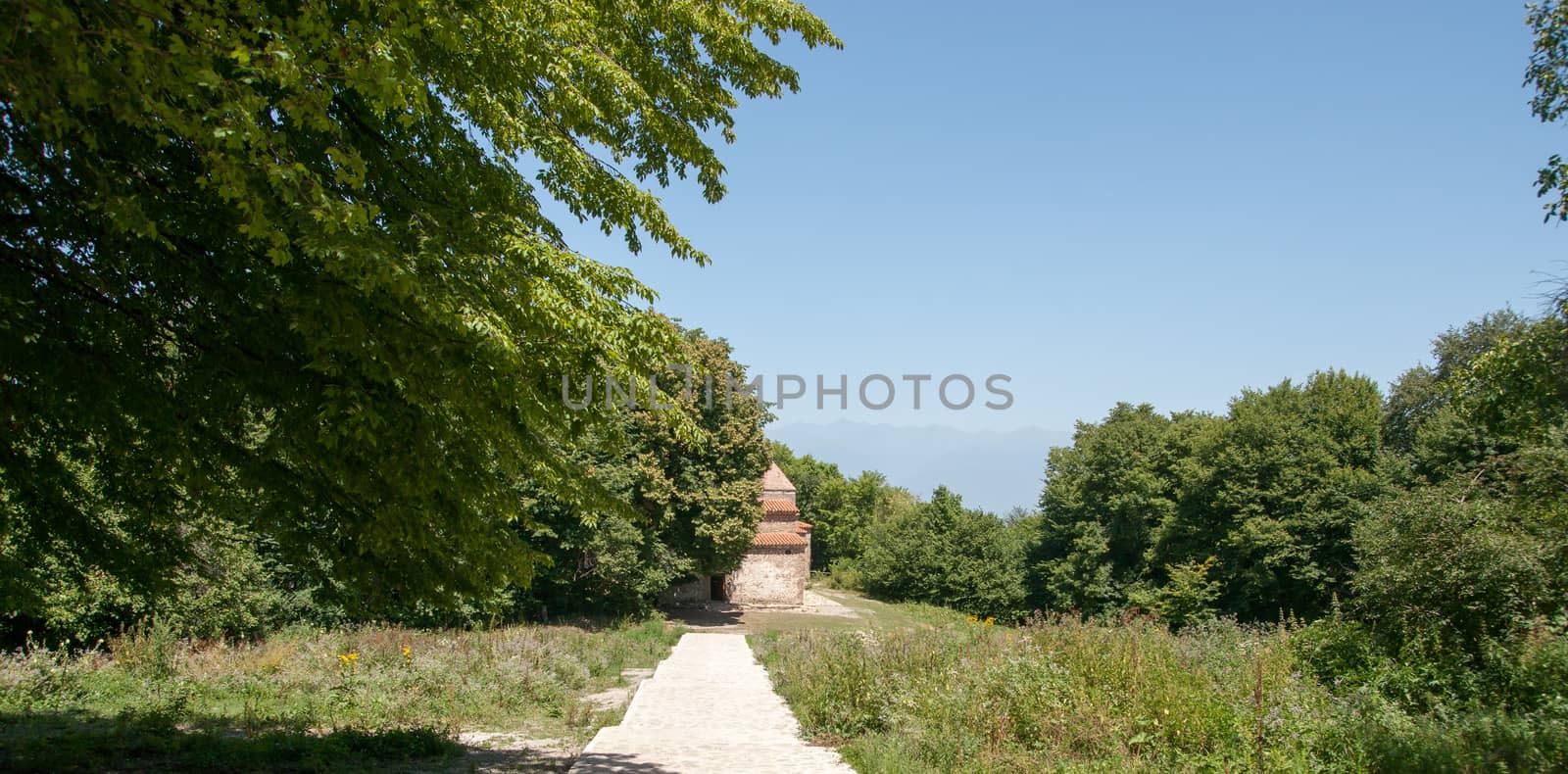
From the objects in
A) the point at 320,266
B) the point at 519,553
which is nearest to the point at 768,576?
the point at 519,553

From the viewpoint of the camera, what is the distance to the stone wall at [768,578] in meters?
43.4

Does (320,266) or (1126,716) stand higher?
(320,266)

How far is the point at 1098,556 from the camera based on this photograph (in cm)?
4194

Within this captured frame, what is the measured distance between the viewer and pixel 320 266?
4.92m

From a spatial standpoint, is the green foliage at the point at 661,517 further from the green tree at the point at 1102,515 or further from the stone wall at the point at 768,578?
the green tree at the point at 1102,515

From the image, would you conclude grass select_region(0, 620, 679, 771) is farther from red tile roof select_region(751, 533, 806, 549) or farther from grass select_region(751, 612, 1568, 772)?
red tile roof select_region(751, 533, 806, 549)

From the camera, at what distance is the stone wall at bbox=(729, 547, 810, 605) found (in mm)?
43375

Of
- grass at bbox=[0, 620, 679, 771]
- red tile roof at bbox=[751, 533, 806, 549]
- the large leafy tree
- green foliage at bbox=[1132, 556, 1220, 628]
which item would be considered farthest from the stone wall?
the large leafy tree

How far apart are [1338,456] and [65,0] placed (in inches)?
1627

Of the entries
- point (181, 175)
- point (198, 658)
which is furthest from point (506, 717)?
point (181, 175)

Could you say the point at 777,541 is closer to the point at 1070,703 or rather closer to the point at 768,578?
the point at 768,578

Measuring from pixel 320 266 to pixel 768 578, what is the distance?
1575 inches

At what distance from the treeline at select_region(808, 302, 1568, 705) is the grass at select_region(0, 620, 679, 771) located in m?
9.77

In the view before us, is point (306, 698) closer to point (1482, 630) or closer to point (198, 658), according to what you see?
point (198, 658)
